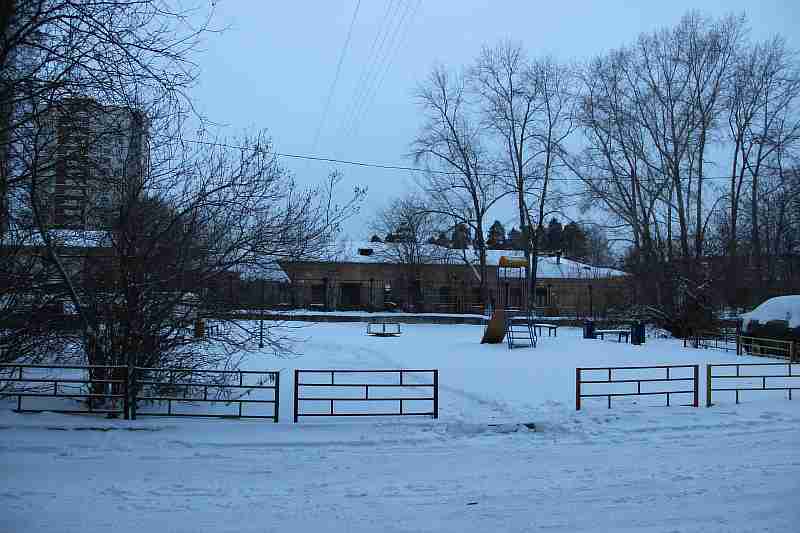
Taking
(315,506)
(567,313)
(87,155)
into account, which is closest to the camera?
(315,506)

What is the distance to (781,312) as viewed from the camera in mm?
22234

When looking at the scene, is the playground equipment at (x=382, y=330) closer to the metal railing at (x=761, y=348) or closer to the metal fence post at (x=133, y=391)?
the metal railing at (x=761, y=348)

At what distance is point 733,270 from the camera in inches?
1369

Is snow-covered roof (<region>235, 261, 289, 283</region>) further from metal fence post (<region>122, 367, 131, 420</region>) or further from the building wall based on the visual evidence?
the building wall

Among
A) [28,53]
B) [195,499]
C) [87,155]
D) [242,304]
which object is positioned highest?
[28,53]

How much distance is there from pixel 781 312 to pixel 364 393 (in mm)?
16378

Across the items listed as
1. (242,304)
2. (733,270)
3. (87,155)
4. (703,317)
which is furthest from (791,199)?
(87,155)

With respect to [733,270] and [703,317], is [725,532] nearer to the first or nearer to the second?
[703,317]

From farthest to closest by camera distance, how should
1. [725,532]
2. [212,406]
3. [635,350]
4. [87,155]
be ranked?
[635,350] < [212,406] < [87,155] < [725,532]

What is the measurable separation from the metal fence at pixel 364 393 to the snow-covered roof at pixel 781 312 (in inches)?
540

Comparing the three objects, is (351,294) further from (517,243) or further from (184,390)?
(184,390)

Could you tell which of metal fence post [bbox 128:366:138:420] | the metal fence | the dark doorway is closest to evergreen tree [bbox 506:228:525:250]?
the dark doorway

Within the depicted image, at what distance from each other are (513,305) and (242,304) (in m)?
43.7

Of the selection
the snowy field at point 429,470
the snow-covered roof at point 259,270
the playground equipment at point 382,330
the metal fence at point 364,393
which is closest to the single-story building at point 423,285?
the playground equipment at point 382,330
